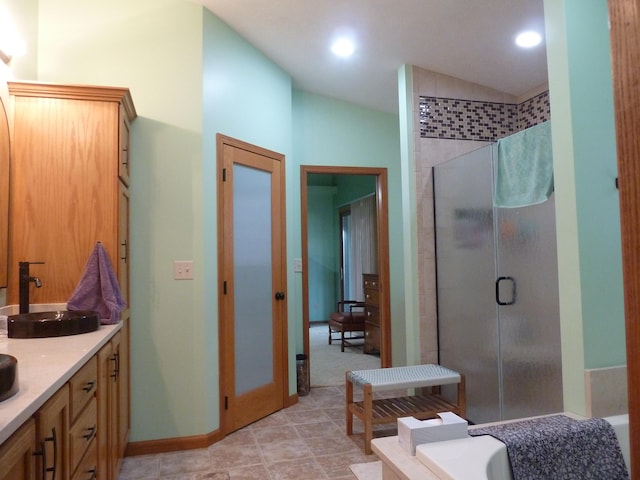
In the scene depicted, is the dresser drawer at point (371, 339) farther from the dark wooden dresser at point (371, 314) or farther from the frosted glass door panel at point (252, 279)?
the frosted glass door panel at point (252, 279)

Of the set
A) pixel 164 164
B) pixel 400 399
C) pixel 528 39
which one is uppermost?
pixel 528 39

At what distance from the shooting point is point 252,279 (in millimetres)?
3217

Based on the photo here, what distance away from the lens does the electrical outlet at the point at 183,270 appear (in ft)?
9.01

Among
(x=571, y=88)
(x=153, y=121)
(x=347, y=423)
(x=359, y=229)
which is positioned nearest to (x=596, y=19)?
(x=571, y=88)

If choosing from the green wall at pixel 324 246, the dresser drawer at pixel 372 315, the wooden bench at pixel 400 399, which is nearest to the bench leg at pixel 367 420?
the wooden bench at pixel 400 399

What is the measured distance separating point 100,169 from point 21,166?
36 cm

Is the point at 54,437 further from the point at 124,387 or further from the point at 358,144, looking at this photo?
the point at 358,144

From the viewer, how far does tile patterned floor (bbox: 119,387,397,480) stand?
7.81ft

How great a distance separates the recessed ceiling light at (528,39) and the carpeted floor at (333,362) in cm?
309

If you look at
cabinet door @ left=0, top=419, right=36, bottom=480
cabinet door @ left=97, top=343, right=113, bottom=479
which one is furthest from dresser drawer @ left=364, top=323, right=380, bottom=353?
cabinet door @ left=0, top=419, right=36, bottom=480

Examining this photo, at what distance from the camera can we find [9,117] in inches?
86.3

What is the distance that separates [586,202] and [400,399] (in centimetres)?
186

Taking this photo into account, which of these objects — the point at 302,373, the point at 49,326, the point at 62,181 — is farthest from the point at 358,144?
the point at 49,326

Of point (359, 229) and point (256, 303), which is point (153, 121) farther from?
point (359, 229)
